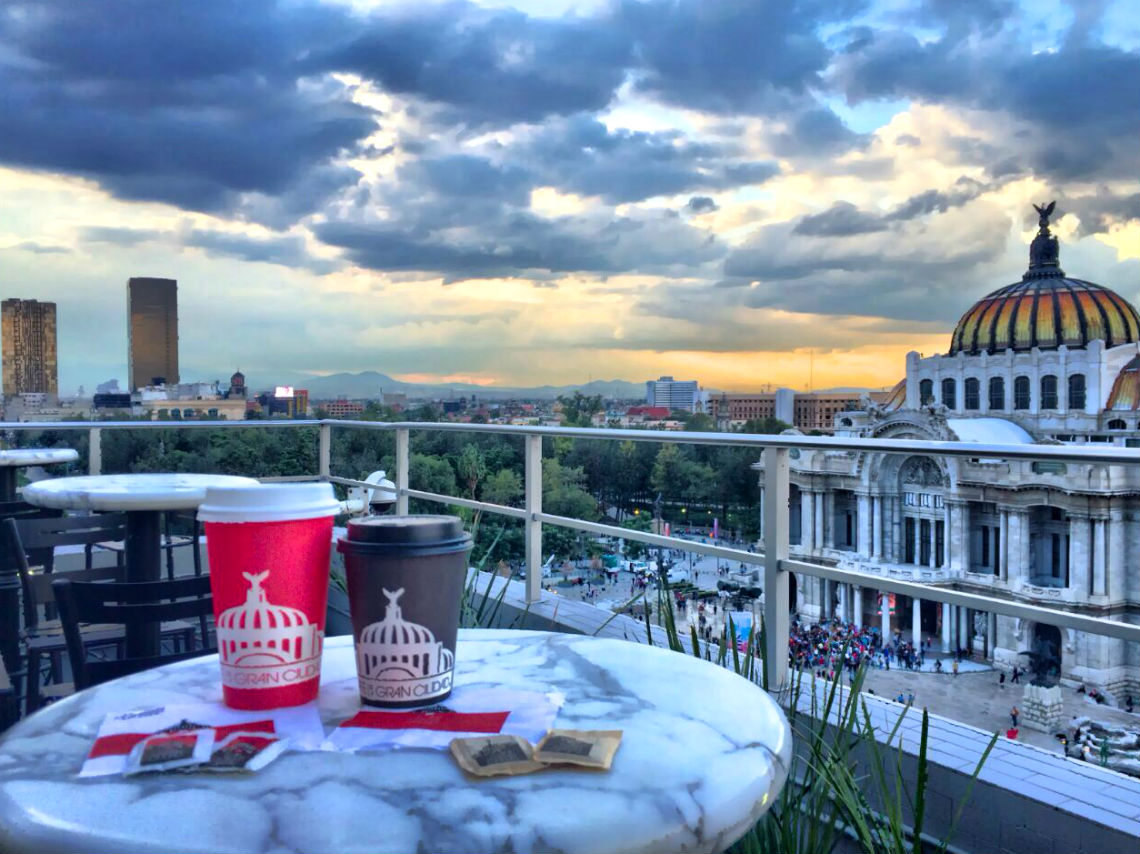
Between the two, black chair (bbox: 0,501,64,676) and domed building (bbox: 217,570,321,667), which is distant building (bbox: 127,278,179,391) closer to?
black chair (bbox: 0,501,64,676)

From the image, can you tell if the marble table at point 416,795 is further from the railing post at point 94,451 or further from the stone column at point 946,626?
the stone column at point 946,626

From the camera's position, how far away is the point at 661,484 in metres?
26.1

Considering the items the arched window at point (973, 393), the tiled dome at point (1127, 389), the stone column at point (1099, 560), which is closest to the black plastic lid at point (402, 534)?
the stone column at point (1099, 560)

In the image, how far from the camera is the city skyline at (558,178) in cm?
2573

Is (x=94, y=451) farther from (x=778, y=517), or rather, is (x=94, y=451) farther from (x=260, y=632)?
(x=260, y=632)

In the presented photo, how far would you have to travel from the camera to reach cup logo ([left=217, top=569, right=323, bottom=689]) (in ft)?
2.97

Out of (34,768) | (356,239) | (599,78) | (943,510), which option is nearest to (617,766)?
(34,768)

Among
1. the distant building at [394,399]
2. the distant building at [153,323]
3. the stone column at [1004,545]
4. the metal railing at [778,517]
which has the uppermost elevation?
the distant building at [153,323]

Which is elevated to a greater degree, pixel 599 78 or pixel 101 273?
pixel 599 78

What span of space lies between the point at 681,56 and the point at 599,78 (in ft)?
16.2

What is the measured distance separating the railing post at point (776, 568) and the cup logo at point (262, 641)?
1770 mm

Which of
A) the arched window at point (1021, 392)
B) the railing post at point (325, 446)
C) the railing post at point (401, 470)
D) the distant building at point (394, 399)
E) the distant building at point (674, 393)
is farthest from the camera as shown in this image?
the arched window at point (1021, 392)

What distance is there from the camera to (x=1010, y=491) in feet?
139

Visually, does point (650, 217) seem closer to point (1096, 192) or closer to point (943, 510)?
point (943, 510)
